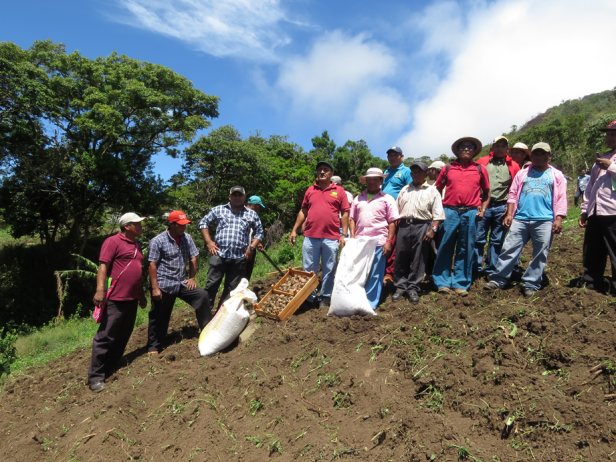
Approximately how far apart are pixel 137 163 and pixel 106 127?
102 inches

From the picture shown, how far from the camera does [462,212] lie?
4.57 m

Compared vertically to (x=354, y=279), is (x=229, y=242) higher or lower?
higher

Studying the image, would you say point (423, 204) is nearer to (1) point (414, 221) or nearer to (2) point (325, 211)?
(1) point (414, 221)

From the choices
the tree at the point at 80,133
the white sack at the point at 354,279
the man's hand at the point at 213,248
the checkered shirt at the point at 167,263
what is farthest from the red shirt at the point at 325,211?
the tree at the point at 80,133

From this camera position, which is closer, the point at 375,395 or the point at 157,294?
the point at 375,395

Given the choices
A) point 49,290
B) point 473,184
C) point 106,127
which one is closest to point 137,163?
point 106,127

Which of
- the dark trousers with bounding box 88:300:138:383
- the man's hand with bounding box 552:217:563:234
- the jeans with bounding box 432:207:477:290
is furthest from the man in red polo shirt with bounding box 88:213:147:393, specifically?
the man's hand with bounding box 552:217:563:234

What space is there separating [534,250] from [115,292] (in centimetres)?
501

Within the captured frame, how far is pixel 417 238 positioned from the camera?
15.4 feet

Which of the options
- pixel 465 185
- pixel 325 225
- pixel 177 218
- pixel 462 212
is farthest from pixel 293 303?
pixel 465 185

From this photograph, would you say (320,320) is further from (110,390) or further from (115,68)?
(115,68)

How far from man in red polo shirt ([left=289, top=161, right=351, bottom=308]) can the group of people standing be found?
0.01m

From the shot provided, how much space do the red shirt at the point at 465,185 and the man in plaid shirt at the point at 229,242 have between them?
276 cm

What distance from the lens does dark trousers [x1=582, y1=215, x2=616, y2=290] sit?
406 cm
